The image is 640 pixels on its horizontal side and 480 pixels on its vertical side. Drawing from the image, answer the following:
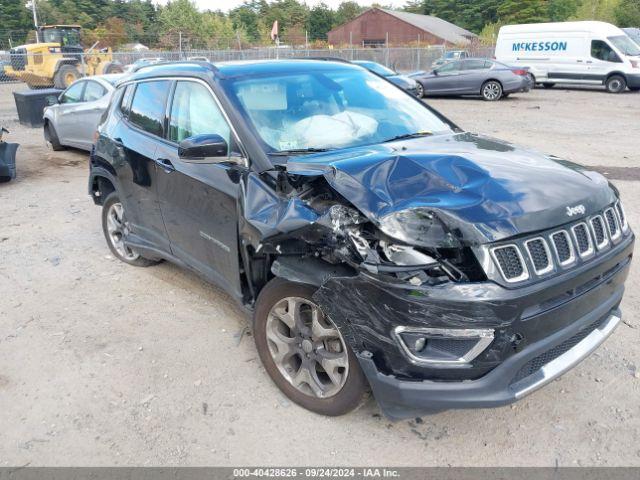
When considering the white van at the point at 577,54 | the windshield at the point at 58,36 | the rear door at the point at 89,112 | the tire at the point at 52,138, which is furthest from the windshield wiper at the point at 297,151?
the windshield at the point at 58,36

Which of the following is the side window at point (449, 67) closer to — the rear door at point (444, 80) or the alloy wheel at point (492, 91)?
the rear door at point (444, 80)

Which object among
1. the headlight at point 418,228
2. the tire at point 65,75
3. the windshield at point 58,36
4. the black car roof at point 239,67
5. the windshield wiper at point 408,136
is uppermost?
the windshield at point 58,36

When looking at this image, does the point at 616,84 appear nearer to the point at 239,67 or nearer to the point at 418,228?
the point at 239,67

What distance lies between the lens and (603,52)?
2144cm

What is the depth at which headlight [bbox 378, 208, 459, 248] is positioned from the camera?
255 cm

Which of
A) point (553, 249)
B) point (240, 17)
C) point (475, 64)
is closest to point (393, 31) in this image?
point (240, 17)

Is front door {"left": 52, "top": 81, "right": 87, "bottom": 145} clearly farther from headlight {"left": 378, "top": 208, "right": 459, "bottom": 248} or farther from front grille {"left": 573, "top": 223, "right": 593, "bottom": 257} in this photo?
front grille {"left": 573, "top": 223, "right": 593, "bottom": 257}

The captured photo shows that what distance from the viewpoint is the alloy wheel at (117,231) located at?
17.8 ft

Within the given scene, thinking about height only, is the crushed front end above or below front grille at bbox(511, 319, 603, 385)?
above

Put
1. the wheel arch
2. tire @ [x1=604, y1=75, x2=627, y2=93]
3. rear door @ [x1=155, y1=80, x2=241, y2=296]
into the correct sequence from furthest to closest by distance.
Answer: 1. tire @ [x1=604, y1=75, x2=627, y2=93]
2. the wheel arch
3. rear door @ [x1=155, y1=80, x2=241, y2=296]

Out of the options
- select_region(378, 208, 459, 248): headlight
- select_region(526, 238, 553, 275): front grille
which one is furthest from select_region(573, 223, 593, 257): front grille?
select_region(378, 208, 459, 248): headlight

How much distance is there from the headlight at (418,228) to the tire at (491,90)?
19.2 m

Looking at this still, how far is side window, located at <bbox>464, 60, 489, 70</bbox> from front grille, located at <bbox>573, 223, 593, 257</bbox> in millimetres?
19189

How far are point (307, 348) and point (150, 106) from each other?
2.61m
